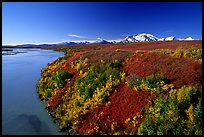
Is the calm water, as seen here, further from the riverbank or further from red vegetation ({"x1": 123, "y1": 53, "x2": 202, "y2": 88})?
red vegetation ({"x1": 123, "y1": 53, "x2": 202, "y2": 88})

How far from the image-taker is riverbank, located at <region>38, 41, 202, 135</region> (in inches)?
510

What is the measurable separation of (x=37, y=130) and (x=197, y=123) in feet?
28.0

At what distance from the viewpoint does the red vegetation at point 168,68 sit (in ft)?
50.2

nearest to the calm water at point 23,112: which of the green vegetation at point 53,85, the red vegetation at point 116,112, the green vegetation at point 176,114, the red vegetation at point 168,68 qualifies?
the green vegetation at point 53,85

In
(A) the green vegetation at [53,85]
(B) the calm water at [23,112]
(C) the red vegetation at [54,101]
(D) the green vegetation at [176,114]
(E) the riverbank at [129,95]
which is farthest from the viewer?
(A) the green vegetation at [53,85]

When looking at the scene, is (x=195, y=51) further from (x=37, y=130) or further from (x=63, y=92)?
(x=37, y=130)

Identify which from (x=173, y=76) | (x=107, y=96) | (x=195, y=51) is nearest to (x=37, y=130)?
(x=107, y=96)

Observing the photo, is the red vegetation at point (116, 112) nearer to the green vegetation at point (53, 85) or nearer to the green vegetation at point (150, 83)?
the green vegetation at point (150, 83)

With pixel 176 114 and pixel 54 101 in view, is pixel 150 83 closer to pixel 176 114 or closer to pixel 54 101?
pixel 176 114

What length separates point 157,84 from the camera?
49.9ft

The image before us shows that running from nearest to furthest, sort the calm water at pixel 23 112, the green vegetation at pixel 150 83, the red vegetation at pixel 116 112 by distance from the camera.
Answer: the red vegetation at pixel 116 112, the green vegetation at pixel 150 83, the calm water at pixel 23 112

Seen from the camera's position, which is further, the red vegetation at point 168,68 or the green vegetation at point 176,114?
the red vegetation at point 168,68

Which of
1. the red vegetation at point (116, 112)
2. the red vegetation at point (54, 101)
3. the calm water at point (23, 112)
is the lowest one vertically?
the calm water at point (23, 112)

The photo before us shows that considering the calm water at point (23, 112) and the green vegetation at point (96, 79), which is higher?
the green vegetation at point (96, 79)
